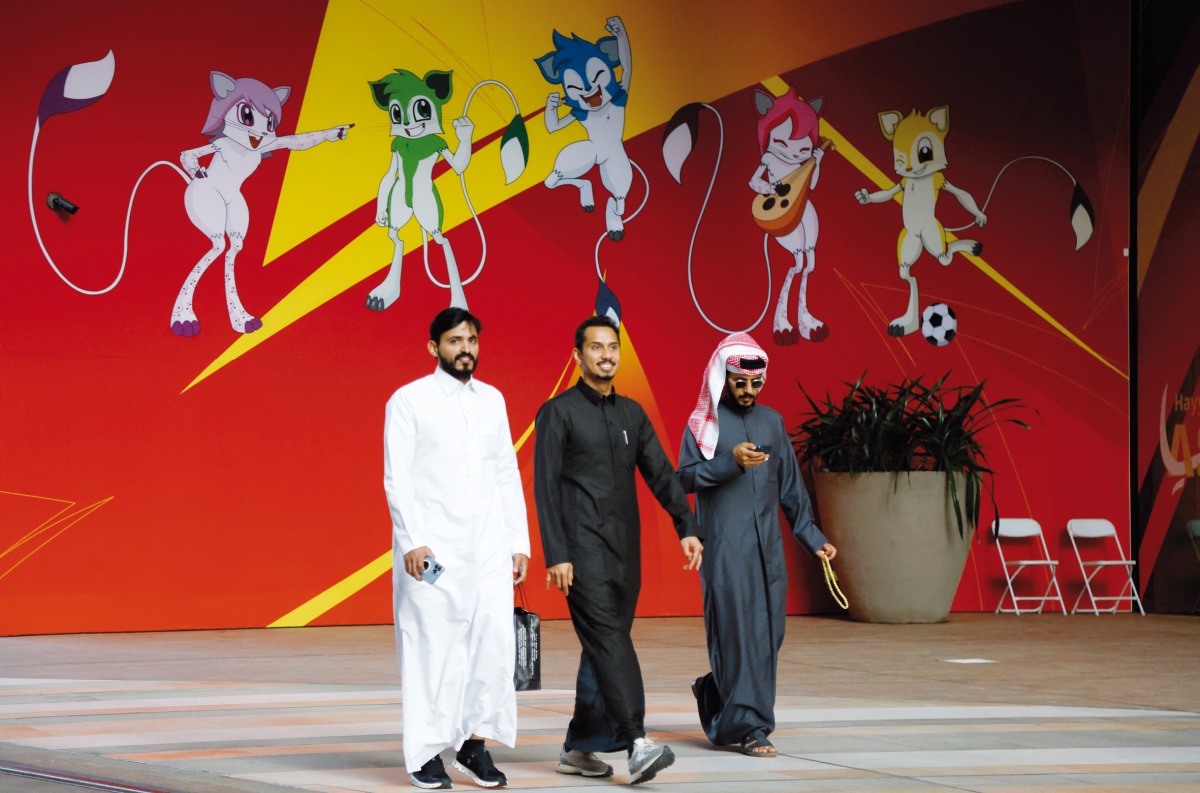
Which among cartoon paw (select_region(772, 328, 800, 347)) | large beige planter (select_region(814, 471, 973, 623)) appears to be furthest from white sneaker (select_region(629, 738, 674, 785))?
cartoon paw (select_region(772, 328, 800, 347))

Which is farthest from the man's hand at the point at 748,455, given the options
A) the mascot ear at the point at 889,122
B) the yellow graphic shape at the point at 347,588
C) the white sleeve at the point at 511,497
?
the mascot ear at the point at 889,122

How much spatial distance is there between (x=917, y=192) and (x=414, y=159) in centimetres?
356

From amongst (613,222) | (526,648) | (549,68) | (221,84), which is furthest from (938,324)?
(526,648)

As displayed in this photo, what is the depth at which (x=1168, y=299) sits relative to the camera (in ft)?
36.8

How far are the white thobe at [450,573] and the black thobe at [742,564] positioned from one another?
0.90 meters

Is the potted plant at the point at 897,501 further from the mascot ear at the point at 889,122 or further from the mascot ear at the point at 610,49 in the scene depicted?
the mascot ear at the point at 610,49

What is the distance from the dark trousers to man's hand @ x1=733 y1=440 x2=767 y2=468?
593 millimetres

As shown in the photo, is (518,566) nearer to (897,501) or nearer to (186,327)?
(186,327)

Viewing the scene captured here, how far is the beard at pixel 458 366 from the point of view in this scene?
4668 mm

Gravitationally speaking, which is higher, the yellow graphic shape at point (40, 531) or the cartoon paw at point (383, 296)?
the cartoon paw at point (383, 296)

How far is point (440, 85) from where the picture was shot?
963 centimetres

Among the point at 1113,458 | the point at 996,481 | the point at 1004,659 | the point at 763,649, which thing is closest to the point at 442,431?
the point at 763,649

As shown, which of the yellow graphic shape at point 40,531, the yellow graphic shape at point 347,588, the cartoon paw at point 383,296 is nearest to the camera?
the yellow graphic shape at point 40,531

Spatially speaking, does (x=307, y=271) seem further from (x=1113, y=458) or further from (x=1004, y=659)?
(x=1113, y=458)
